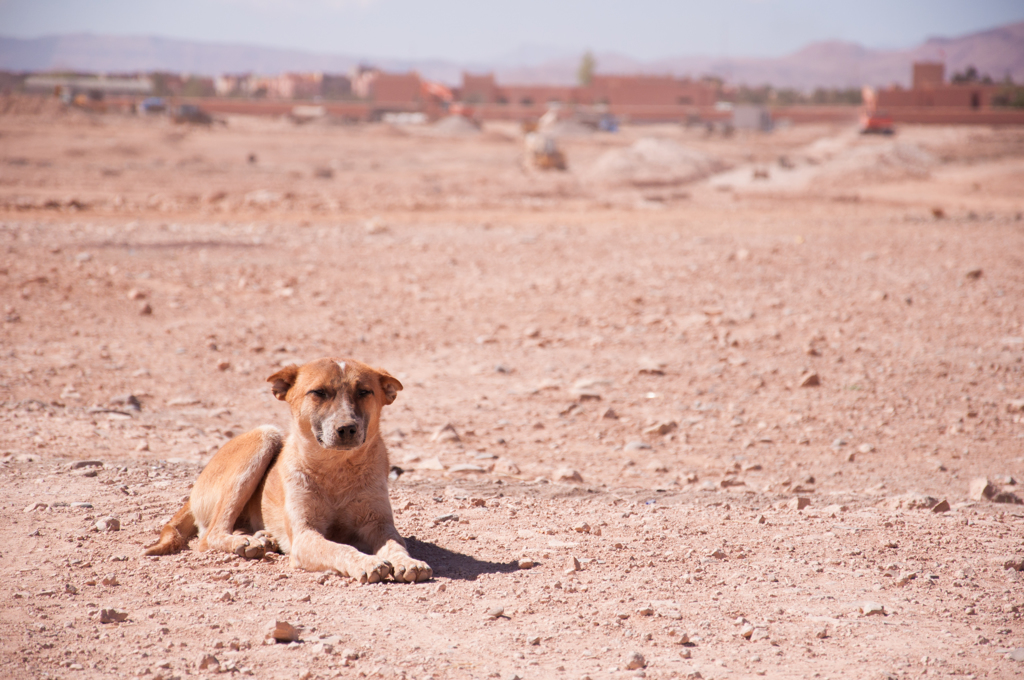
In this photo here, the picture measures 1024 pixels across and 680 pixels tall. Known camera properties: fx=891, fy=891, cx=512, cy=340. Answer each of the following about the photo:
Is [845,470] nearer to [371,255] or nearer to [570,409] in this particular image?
[570,409]

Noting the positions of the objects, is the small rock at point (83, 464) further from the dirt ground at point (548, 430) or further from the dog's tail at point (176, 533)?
the dog's tail at point (176, 533)

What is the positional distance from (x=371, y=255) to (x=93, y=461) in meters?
7.44

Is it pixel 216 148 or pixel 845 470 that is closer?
pixel 845 470

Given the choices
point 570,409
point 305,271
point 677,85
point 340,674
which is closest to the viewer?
point 340,674

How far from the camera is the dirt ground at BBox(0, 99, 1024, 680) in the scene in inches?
136

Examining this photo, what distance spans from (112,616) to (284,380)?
4.16 feet

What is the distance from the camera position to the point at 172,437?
627 cm

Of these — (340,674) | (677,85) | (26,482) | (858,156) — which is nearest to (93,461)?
(26,482)

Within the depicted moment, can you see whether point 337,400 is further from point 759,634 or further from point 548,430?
point 548,430

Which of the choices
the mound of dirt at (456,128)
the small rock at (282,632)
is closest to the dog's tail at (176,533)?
the small rock at (282,632)

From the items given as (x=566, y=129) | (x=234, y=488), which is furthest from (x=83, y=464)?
(x=566, y=129)

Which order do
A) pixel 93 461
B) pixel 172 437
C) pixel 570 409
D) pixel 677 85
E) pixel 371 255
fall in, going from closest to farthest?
pixel 93 461 → pixel 172 437 → pixel 570 409 → pixel 371 255 → pixel 677 85

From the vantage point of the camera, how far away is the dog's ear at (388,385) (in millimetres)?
4187

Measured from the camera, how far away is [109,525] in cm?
454
